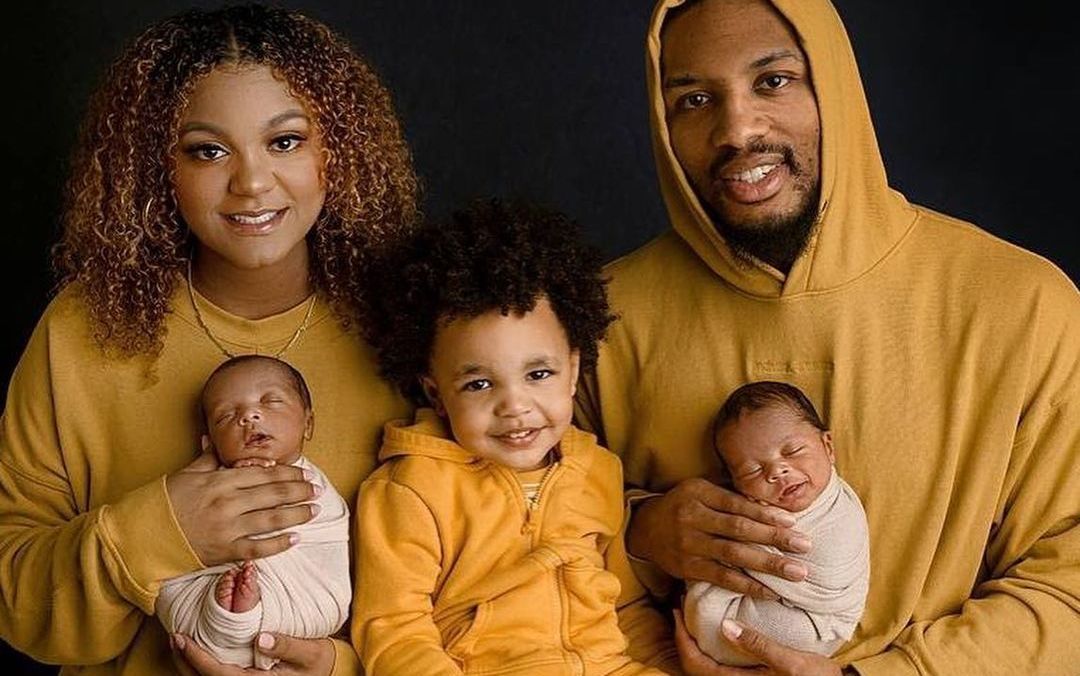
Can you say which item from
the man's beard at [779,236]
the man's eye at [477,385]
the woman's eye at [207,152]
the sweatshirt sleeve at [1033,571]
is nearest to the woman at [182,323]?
the woman's eye at [207,152]

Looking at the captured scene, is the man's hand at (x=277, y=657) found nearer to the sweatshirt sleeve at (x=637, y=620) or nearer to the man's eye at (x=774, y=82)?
the sweatshirt sleeve at (x=637, y=620)

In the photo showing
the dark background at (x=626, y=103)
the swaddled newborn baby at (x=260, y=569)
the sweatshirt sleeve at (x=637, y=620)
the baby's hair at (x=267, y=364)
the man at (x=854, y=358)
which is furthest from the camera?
the dark background at (x=626, y=103)

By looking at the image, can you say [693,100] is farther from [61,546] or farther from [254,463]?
[61,546]

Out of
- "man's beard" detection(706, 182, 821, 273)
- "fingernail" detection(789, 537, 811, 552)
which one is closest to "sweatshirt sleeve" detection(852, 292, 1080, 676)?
"fingernail" detection(789, 537, 811, 552)

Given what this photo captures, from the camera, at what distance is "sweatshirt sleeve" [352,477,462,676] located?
2.70 m

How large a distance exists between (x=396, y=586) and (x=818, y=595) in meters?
0.73

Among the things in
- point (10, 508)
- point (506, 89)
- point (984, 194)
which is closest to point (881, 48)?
point (984, 194)

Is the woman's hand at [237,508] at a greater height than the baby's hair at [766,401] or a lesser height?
lesser

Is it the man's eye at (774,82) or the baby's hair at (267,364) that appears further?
the man's eye at (774,82)

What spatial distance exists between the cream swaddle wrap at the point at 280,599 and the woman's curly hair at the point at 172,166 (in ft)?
1.54

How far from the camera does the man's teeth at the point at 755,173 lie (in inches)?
118

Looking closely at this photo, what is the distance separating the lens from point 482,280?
281 centimetres

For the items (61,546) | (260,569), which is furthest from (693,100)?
(61,546)

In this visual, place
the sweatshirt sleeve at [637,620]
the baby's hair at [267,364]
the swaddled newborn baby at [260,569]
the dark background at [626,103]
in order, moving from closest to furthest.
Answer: the swaddled newborn baby at [260,569]
the baby's hair at [267,364]
the sweatshirt sleeve at [637,620]
the dark background at [626,103]
